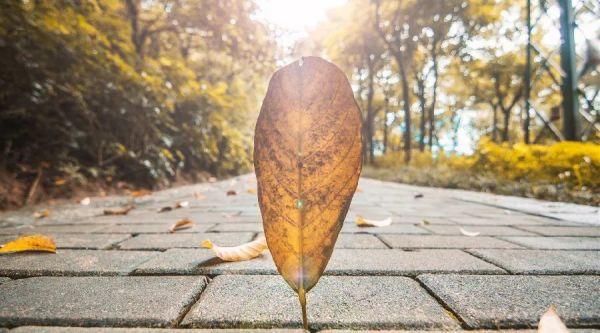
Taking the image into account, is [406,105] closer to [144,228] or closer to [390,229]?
[390,229]

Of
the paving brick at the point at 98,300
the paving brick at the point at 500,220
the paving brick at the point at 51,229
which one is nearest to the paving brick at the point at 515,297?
the paving brick at the point at 98,300

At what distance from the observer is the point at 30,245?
1237 millimetres

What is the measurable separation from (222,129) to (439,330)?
23.0 ft

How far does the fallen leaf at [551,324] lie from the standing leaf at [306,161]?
511mm

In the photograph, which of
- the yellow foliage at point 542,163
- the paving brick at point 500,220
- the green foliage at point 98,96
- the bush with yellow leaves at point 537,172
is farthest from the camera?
the yellow foliage at point 542,163

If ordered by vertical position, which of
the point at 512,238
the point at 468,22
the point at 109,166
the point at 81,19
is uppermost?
the point at 468,22

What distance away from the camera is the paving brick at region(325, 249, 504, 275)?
1033 mm

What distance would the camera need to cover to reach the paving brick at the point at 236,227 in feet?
6.01

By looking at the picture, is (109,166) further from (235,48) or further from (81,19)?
(235,48)

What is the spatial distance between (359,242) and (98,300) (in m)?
1.03

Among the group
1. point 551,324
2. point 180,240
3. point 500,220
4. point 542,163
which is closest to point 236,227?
point 180,240

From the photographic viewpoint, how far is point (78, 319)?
2.31 ft

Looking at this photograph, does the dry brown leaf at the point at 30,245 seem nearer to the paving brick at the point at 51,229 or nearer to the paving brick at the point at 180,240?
the paving brick at the point at 180,240

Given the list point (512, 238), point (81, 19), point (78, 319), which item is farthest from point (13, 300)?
point (81, 19)
